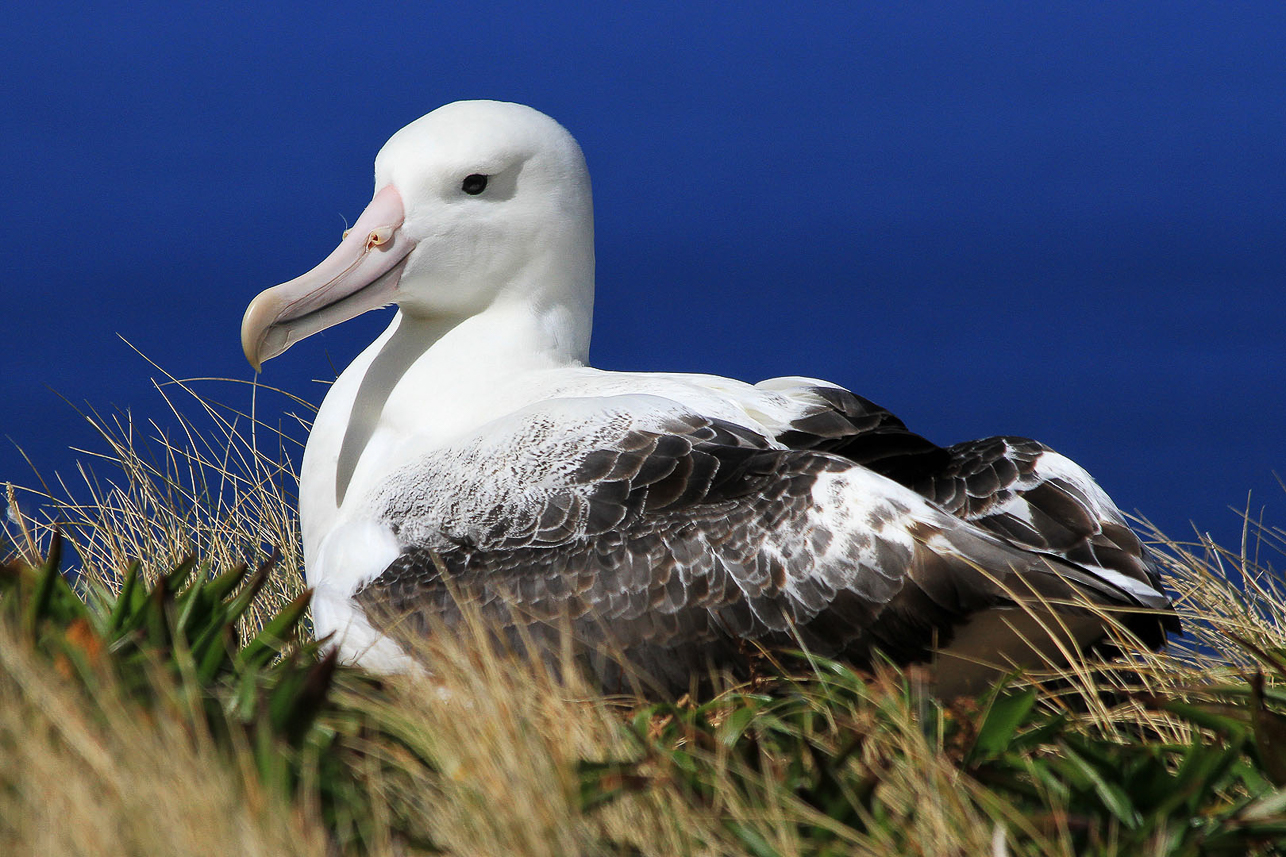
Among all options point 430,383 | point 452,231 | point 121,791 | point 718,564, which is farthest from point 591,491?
point 121,791

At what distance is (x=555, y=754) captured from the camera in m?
2.90

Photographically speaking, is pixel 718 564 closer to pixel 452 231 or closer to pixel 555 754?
pixel 555 754

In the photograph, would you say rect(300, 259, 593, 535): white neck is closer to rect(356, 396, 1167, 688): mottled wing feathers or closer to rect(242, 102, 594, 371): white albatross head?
rect(242, 102, 594, 371): white albatross head

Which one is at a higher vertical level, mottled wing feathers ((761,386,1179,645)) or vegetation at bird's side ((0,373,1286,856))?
mottled wing feathers ((761,386,1179,645))

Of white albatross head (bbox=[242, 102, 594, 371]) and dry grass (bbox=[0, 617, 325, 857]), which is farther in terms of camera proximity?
white albatross head (bbox=[242, 102, 594, 371])

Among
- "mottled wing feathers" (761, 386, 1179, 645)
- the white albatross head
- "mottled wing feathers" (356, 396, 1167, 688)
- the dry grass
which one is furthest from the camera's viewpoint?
the white albatross head

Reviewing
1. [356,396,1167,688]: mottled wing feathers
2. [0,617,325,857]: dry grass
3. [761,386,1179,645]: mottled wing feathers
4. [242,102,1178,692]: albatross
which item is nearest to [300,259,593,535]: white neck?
[242,102,1178,692]: albatross

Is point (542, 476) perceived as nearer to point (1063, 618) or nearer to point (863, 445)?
point (863, 445)

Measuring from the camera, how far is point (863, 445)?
14.4 ft

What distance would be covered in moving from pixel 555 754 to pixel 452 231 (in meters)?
2.36

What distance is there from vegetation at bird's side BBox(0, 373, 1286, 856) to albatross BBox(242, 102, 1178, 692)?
0.18 meters

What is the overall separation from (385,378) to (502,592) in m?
1.45

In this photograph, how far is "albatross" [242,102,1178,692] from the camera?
3.76 metres

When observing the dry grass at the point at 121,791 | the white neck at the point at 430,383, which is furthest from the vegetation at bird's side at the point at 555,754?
the white neck at the point at 430,383
